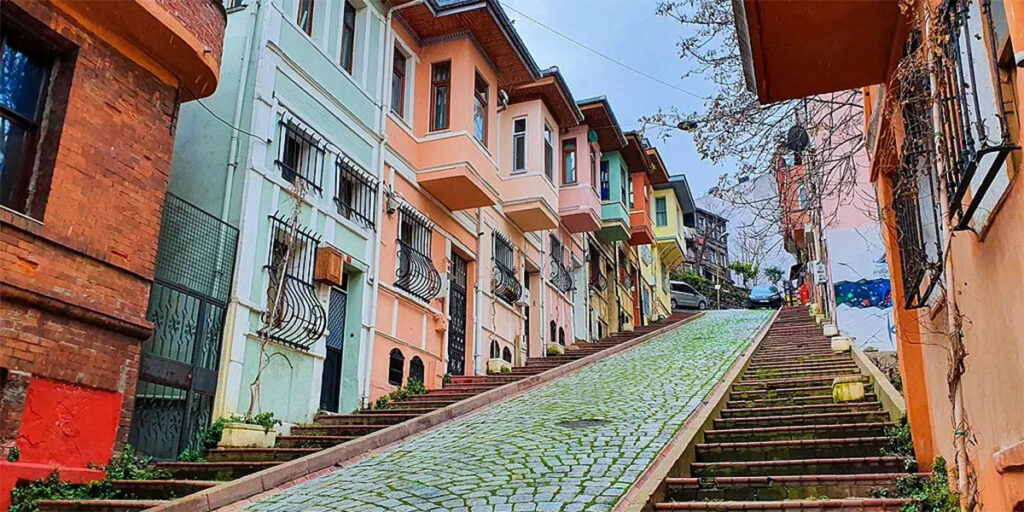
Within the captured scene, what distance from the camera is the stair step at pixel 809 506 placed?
600 centimetres

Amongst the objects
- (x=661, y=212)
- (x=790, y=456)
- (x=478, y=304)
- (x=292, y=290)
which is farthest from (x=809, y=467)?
(x=661, y=212)

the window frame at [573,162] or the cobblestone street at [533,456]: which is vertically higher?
the window frame at [573,162]

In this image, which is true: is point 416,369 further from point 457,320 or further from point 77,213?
point 77,213

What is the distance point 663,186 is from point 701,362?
26.5 metres

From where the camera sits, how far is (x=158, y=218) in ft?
31.0

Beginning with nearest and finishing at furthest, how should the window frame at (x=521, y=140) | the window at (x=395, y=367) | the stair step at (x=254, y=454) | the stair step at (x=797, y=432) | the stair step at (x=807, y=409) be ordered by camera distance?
the stair step at (x=797, y=432) → the stair step at (x=254, y=454) → the stair step at (x=807, y=409) → the window at (x=395, y=367) → the window frame at (x=521, y=140)

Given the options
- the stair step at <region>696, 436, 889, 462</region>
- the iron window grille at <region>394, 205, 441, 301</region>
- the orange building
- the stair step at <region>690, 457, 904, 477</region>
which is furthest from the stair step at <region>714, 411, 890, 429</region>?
the iron window grille at <region>394, 205, 441, 301</region>

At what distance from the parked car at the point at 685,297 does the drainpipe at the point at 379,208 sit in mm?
33205

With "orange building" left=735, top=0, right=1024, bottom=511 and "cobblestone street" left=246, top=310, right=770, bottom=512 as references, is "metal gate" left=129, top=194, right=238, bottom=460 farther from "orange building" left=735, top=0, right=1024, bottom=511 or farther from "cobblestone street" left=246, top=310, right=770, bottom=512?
"orange building" left=735, top=0, right=1024, bottom=511

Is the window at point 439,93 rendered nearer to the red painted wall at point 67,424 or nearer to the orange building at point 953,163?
the red painted wall at point 67,424

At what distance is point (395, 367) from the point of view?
14.8 m

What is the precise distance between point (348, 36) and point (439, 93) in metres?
2.78

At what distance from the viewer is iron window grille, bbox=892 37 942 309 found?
4.97 metres

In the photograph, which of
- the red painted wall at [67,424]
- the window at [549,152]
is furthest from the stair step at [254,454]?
the window at [549,152]
